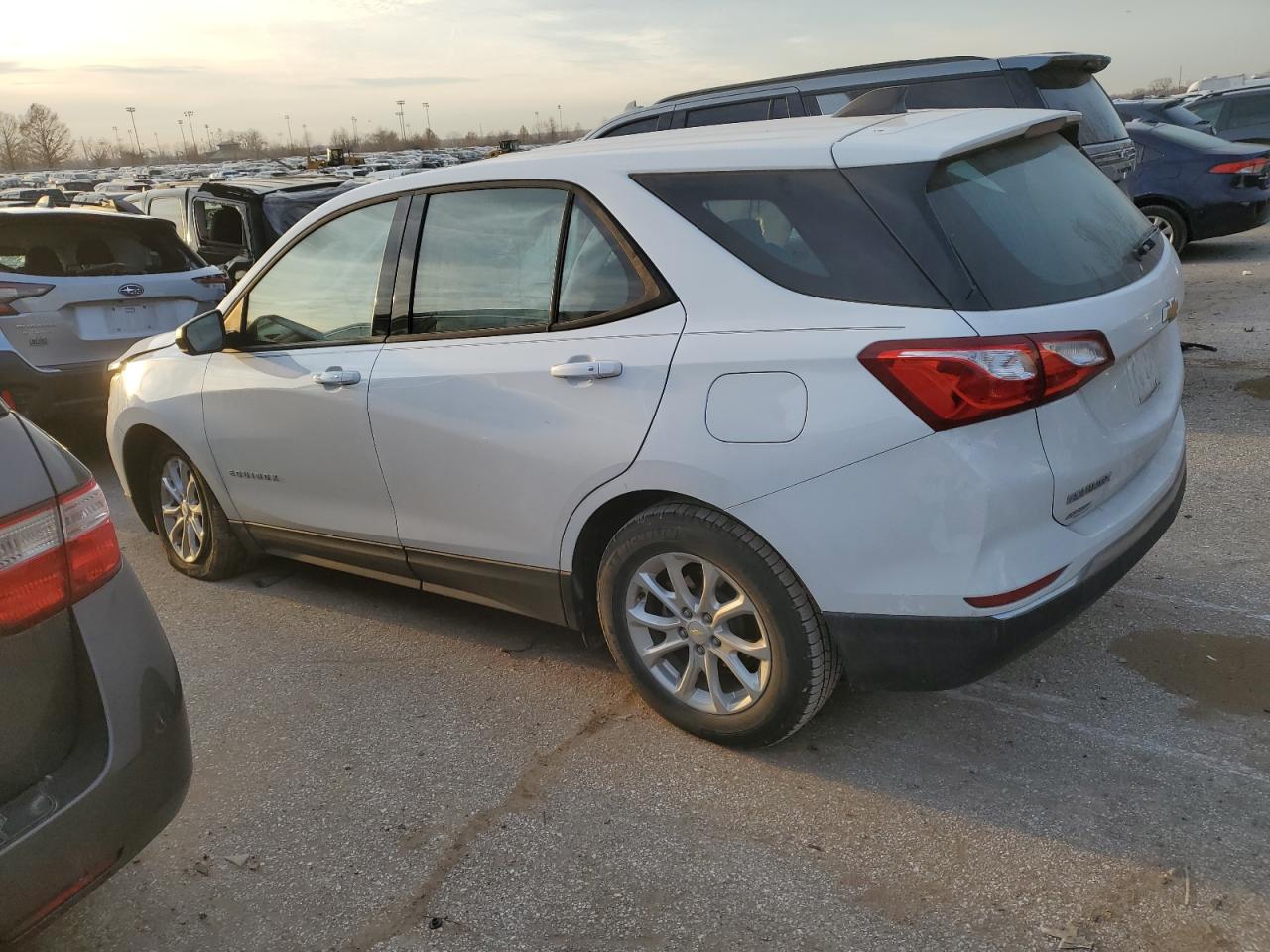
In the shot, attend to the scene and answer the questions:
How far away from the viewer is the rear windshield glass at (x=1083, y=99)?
6.35 m

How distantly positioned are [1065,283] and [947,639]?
0.98m

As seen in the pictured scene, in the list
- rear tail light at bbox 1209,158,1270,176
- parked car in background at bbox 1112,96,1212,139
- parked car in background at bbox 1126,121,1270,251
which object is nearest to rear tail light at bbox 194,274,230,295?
parked car in background at bbox 1126,121,1270,251

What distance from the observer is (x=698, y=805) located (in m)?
2.90

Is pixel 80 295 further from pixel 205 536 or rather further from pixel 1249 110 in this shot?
pixel 1249 110

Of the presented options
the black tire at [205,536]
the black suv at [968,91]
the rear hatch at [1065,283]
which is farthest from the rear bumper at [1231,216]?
the black tire at [205,536]

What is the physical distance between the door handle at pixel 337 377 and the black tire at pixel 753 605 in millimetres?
1169

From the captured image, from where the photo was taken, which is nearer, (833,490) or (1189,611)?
Answer: (833,490)

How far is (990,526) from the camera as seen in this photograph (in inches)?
100

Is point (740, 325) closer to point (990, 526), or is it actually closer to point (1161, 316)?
point (990, 526)

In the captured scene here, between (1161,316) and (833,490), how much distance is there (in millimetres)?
1224

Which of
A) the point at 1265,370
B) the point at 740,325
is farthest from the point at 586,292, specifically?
the point at 1265,370

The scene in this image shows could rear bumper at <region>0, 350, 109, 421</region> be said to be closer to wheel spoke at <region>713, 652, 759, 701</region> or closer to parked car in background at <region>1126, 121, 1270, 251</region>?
wheel spoke at <region>713, 652, 759, 701</region>

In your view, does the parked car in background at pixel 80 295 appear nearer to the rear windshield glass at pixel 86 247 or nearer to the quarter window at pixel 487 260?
the rear windshield glass at pixel 86 247

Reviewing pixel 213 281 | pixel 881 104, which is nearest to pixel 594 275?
pixel 881 104
